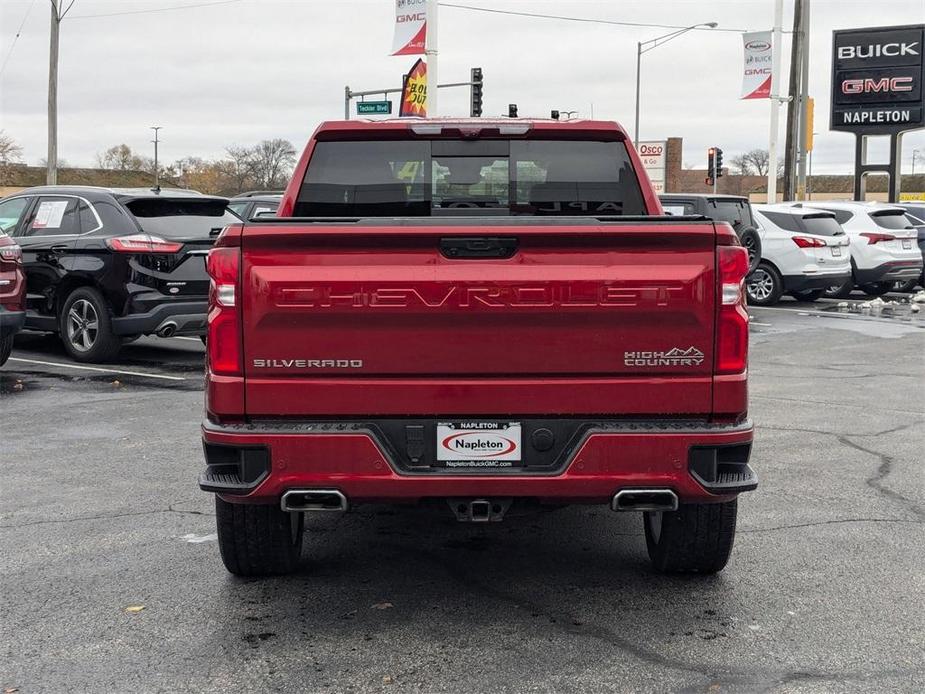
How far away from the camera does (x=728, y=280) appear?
4.18m

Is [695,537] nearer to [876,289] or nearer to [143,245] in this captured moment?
[143,245]

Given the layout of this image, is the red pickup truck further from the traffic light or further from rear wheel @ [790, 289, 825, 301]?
the traffic light

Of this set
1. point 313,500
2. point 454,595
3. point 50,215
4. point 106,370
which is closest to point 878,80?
point 50,215

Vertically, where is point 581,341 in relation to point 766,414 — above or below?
above

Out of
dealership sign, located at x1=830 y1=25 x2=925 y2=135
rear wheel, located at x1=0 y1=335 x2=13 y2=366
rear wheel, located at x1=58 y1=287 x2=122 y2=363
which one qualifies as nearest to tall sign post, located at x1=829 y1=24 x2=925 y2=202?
dealership sign, located at x1=830 y1=25 x2=925 y2=135

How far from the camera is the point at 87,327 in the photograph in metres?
12.0

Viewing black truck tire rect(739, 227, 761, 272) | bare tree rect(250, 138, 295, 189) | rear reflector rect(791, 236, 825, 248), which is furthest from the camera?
bare tree rect(250, 138, 295, 189)

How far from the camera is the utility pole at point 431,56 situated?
25266mm

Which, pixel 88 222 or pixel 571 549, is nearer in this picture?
pixel 571 549

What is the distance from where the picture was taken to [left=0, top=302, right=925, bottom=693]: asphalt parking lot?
13.0ft

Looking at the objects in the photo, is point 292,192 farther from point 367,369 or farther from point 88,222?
point 88,222

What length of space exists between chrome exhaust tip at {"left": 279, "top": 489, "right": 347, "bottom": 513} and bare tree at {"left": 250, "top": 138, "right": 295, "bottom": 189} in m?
90.9

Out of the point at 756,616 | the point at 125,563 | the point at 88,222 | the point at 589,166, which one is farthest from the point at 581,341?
the point at 88,222

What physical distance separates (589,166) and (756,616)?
226 cm
